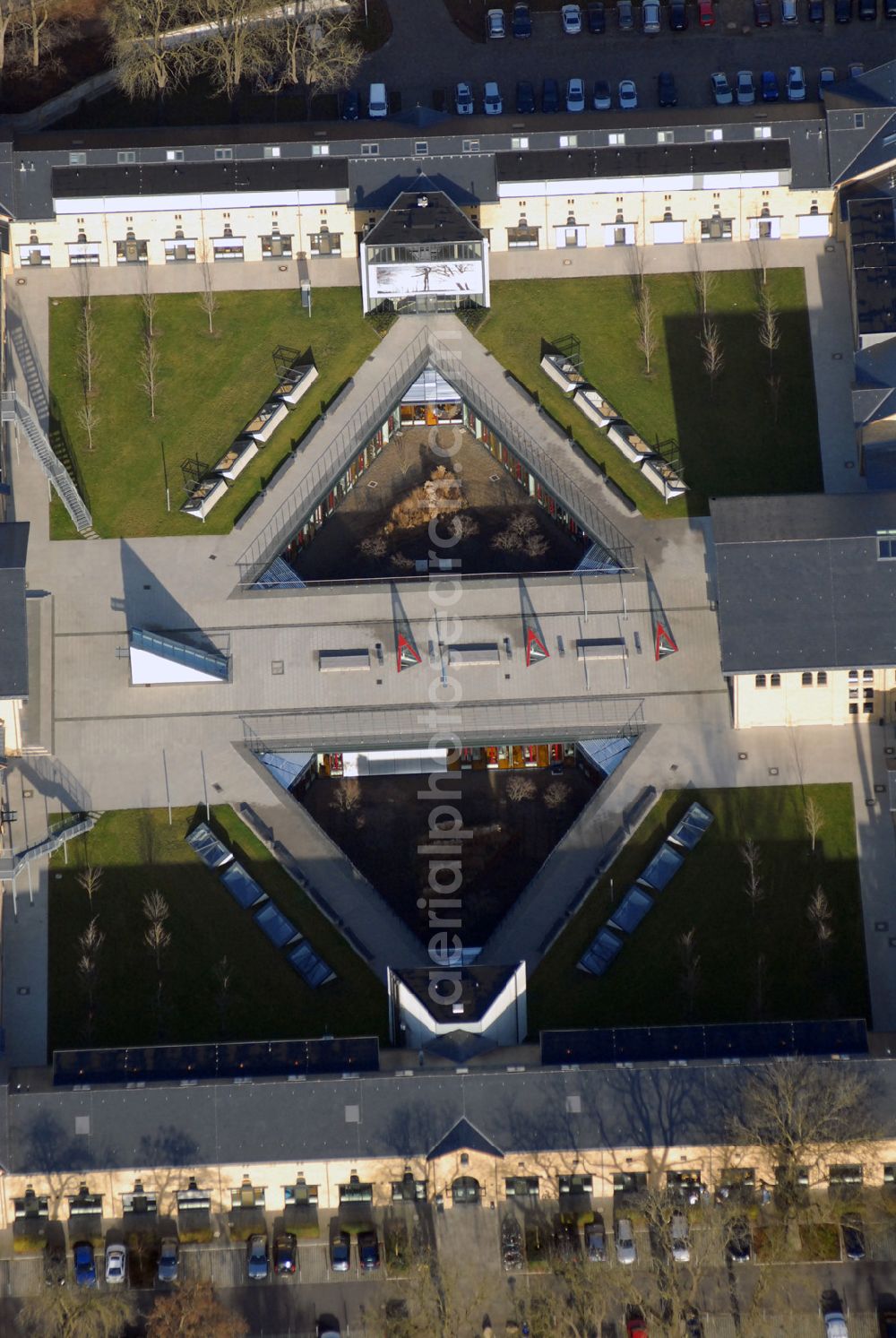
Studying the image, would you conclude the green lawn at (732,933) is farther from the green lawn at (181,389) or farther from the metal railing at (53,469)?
the metal railing at (53,469)

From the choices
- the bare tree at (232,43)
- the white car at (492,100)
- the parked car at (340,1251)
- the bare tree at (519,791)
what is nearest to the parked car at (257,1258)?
the parked car at (340,1251)

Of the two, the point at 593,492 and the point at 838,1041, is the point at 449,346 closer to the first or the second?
the point at 593,492

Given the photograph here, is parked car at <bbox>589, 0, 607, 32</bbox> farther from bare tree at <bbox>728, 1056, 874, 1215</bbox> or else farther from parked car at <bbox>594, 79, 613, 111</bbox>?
bare tree at <bbox>728, 1056, 874, 1215</bbox>

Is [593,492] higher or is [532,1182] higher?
[593,492]

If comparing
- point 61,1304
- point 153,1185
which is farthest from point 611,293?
point 61,1304

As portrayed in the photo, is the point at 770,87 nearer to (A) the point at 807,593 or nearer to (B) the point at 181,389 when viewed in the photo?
(A) the point at 807,593

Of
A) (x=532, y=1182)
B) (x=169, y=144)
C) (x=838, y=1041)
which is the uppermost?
(x=169, y=144)
